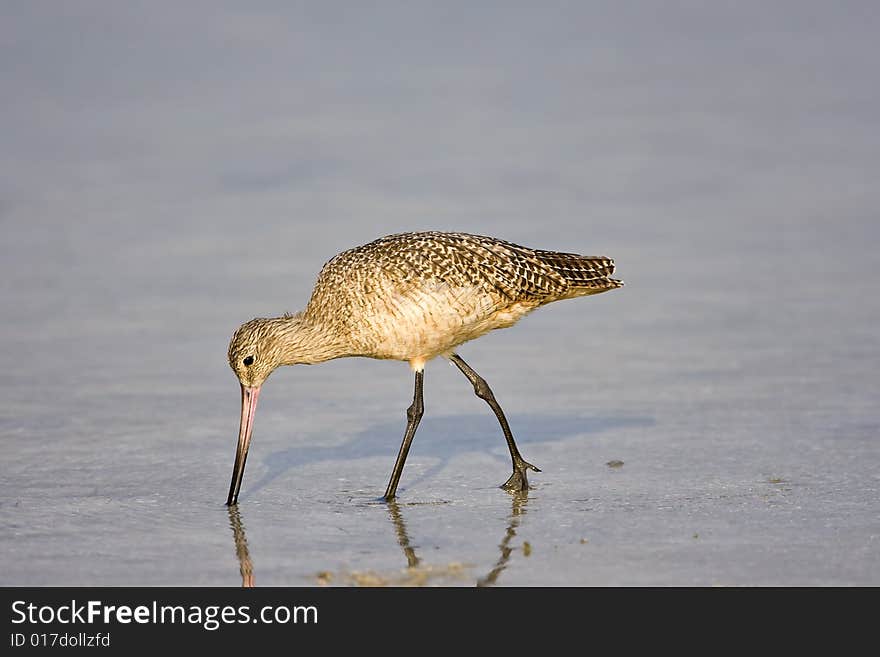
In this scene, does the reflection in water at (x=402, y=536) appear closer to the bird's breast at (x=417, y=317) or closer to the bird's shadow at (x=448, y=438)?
the bird's shadow at (x=448, y=438)

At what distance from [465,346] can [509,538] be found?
4616mm

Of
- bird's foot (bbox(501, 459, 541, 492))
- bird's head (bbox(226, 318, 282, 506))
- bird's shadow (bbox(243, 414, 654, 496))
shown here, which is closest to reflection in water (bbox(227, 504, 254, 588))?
bird's head (bbox(226, 318, 282, 506))

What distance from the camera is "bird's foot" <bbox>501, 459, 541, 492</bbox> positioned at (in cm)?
777

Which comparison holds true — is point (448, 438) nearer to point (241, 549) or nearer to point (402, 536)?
point (402, 536)

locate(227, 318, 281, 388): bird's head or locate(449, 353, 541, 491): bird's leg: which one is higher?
locate(227, 318, 281, 388): bird's head

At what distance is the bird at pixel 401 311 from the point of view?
8055 mm

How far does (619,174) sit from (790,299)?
3911mm

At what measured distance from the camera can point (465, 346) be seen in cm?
1128

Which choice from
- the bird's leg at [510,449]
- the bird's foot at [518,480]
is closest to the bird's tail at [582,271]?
the bird's leg at [510,449]

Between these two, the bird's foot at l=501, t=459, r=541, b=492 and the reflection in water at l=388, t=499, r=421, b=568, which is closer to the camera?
the reflection in water at l=388, t=499, r=421, b=568

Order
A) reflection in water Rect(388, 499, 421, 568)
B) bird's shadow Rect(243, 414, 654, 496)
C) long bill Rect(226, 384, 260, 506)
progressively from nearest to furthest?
1. reflection in water Rect(388, 499, 421, 568)
2. long bill Rect(226, 384, 260, 506)
3. bird's shadow Rect(243, 414, 654, 496)

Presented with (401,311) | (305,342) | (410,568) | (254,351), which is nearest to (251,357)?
(254,351)

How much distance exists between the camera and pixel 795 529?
6742mm

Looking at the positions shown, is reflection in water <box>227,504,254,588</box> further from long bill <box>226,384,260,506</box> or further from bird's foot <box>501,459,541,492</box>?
bird's foot <box>501,459,541,492</box>
